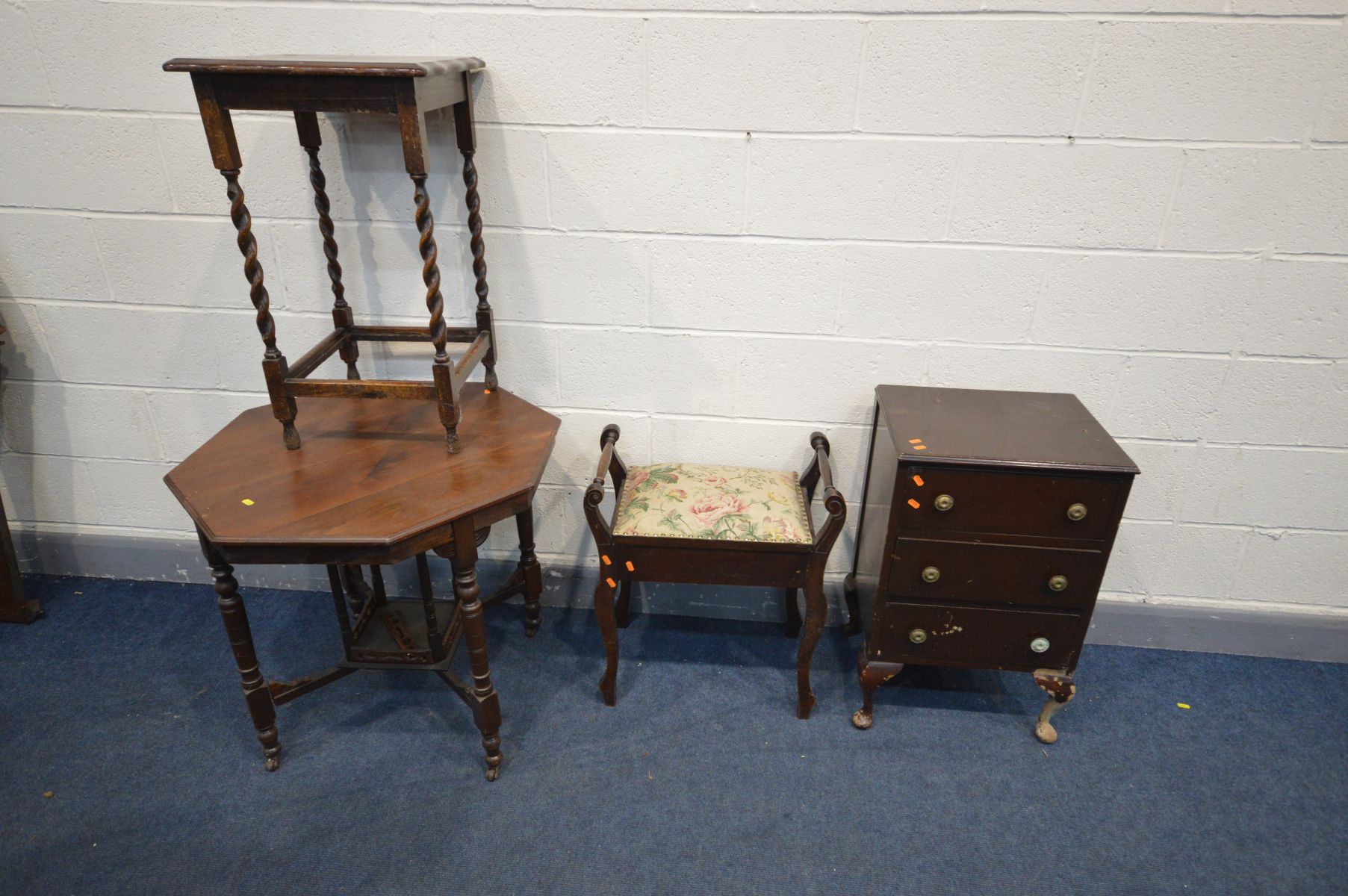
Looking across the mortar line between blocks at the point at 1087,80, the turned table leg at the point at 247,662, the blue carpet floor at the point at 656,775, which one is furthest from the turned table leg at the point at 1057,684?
the turned table leg at the point at 247,662

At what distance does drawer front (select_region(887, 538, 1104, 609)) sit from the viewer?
5.70ft

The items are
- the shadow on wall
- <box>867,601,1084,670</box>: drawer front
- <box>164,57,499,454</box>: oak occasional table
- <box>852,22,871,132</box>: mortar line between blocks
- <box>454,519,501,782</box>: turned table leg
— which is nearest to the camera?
<box>164,57,499,454</box>: oak occasional table

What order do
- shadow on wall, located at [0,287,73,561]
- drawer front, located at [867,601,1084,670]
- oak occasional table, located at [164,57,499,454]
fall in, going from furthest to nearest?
shadow on wall, located at [0,287,73,561] → drawer front, located at [867,601,1084,670] → oak occasional table, located at [164,57,499,454]

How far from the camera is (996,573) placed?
5.80 ft

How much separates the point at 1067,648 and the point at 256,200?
2.21 meters

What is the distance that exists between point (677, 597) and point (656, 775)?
605 millimetres

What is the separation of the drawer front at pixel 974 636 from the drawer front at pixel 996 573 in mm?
37

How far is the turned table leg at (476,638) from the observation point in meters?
1.60

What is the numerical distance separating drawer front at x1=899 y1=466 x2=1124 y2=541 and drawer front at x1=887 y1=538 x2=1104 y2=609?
46 millimetres

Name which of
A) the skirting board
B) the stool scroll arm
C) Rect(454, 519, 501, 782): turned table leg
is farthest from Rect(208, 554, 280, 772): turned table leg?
the stool scroll arm

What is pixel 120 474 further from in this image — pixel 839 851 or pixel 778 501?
pixel 839 851

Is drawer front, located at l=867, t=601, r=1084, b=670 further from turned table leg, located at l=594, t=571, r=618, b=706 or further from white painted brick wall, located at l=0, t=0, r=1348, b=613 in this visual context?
turned table leg, located at l=594, t=571, r=618, b=706

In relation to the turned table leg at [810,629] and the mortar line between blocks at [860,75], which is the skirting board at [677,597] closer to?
the turned table leg at [810,629]

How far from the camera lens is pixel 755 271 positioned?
6.44 ft
